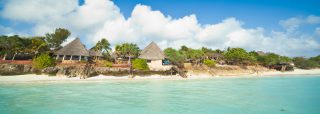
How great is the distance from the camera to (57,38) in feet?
122

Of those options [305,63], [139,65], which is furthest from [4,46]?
[305,63]

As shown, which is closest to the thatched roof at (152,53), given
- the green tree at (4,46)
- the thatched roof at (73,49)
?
the thatched roof at (73,49)

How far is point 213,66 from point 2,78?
92.1ft

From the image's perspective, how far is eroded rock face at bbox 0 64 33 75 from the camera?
2109cm

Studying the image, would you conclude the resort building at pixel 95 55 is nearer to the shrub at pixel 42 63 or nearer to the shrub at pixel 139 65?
the shrub at pixel 139 65

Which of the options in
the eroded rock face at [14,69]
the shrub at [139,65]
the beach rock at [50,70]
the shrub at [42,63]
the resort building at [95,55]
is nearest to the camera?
the eroded rock face at [14,69]

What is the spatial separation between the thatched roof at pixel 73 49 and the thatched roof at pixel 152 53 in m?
8.48

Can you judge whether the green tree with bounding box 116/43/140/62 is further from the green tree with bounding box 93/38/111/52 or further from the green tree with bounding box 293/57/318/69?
the green tree with bounding box 293/57/318/69

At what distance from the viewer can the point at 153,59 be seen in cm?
3002

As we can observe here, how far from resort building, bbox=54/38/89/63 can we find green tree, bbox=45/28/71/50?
30.0ft

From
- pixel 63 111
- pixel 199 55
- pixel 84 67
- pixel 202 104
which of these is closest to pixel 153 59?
pixel 84 67

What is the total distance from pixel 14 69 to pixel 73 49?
7.98 meters

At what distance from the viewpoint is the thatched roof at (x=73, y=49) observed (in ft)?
91.3

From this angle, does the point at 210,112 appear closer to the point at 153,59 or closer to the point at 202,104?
the point at 202,104
